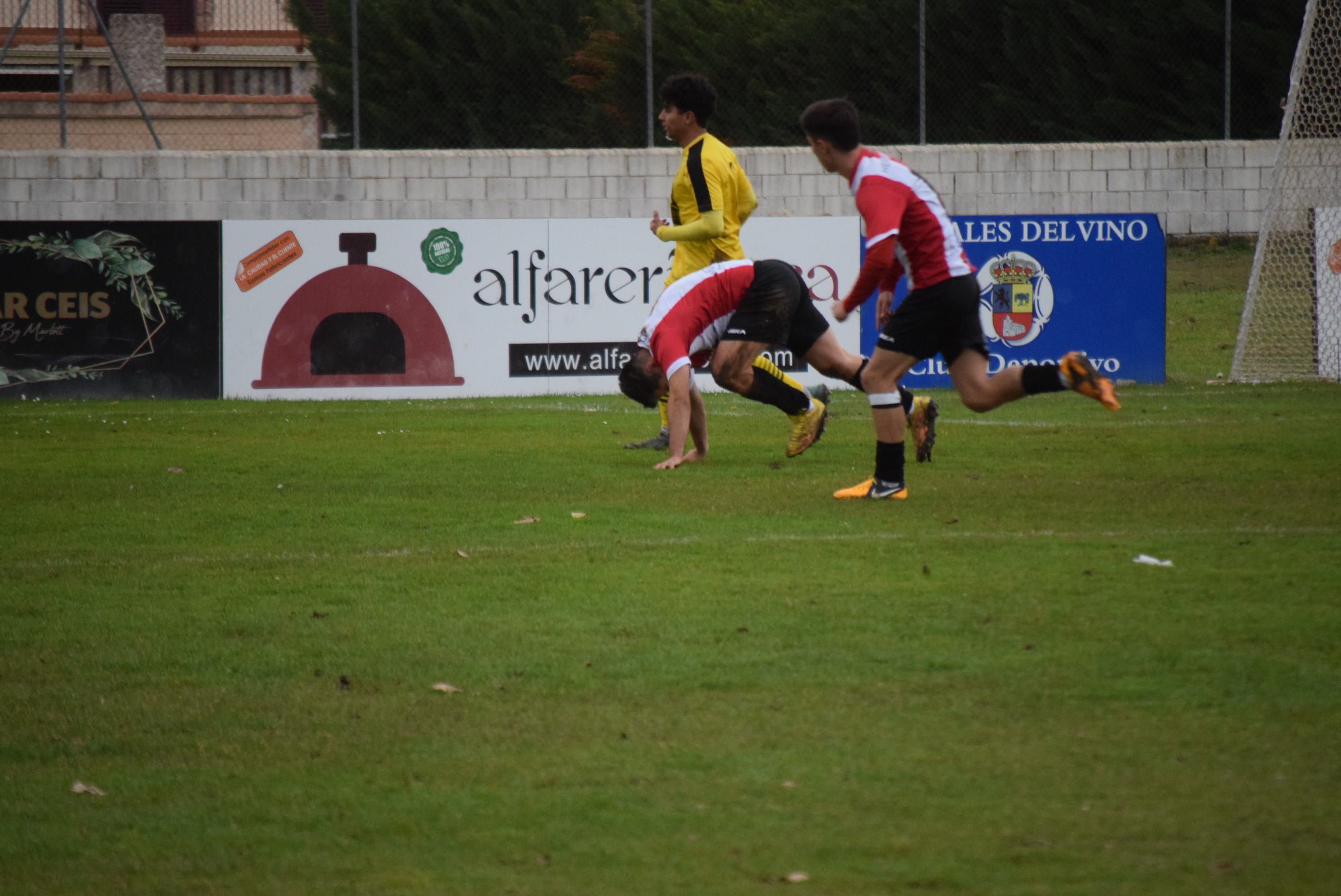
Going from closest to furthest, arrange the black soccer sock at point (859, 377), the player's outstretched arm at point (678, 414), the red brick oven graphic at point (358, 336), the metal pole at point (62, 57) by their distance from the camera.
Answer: the black soccer sock at point (859, 377)
the player's outstretched arm at point (678, 414)
the red brick oven graphic at point (358, 336)
the metal pole at point (62, 57)

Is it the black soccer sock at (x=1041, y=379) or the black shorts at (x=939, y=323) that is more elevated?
the black shorts at (x=939, y=323)

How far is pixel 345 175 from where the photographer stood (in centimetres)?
1889

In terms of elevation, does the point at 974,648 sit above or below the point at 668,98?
below

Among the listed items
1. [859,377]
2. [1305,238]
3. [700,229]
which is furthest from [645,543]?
[1305,238]

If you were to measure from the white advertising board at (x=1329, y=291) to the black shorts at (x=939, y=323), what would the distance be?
9371 mm

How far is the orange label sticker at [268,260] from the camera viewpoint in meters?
15.6

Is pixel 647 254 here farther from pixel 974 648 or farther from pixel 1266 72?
pixel 974 648

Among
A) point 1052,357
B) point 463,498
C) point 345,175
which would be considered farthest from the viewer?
point 345,175

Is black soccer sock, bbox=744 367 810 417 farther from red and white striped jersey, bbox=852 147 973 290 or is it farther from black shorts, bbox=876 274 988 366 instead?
red and white striped jersey, bbox=852 147 973 290

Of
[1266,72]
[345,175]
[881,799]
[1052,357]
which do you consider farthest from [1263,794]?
[1266,72]

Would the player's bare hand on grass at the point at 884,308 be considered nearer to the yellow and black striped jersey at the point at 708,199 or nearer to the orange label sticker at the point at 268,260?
the yellow and black striped jersey at the point at 708,199

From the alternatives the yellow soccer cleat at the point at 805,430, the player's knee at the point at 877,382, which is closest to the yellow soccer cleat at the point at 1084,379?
the player's knee at the point at 877,382

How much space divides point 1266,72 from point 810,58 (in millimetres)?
5626

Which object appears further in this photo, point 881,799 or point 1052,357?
point 1052,357
